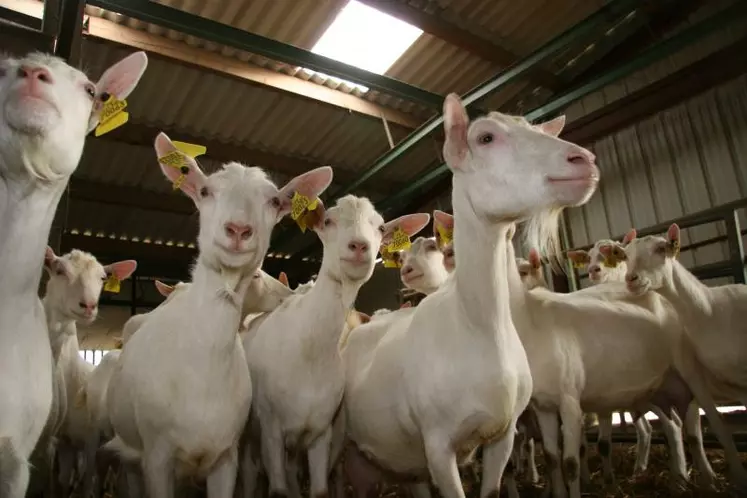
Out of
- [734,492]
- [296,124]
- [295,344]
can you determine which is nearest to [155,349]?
[295,344]

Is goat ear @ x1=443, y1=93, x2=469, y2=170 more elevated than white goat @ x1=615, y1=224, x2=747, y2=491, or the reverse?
goat ear @ x1=443, y1=93, x2=469, y2=170

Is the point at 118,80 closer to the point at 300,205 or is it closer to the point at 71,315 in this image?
the point at 300,205

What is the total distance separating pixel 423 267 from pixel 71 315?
3.44 m

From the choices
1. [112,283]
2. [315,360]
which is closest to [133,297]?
[112,283]

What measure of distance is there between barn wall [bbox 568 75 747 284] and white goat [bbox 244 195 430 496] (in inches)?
267

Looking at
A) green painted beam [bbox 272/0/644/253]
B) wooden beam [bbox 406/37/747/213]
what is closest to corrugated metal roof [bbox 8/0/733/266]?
green painted beam [bbox 272/0/644/253]

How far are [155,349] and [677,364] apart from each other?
480 centimetres

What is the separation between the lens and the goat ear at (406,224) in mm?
4758

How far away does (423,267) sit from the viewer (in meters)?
6.36

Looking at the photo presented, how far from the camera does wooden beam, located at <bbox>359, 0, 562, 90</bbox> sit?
22.1 feet

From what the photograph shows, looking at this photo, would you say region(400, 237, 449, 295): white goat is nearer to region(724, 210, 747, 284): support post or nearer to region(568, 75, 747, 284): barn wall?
region(724, 210, 747, 284): support post

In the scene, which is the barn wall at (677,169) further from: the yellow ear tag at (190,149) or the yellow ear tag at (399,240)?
the yellow ear tag at (190,149)

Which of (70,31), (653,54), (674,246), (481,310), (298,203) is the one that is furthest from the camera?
(653,54)

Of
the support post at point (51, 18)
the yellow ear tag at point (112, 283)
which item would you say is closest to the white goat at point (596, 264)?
the yellow ear tag at point (112, 283)
